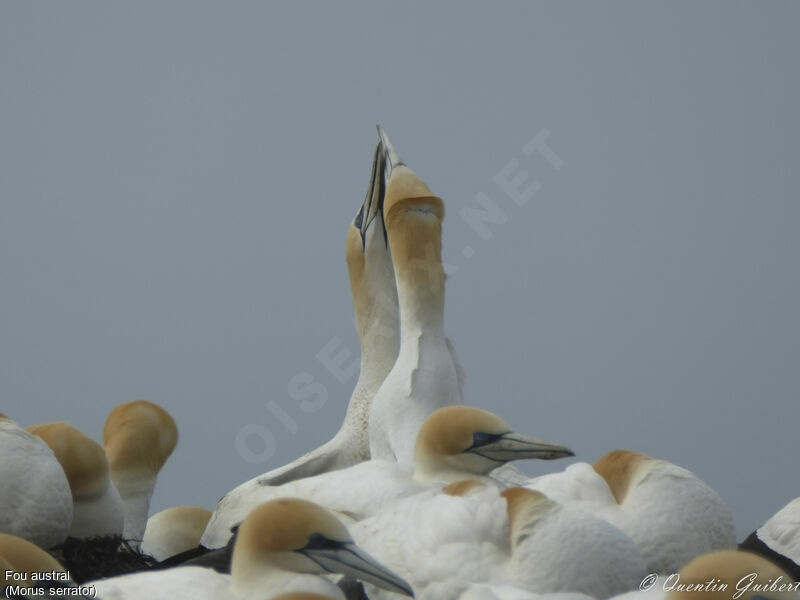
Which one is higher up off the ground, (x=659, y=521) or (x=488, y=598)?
(x=488, y=598)

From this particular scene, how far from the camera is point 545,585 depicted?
2170 mm

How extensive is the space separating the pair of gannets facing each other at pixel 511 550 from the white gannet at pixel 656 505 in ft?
0.73

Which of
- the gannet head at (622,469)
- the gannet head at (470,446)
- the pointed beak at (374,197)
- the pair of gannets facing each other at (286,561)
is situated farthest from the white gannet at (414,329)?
the pair of gannets facing each other at (286,561)

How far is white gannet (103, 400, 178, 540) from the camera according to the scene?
12.0 ft

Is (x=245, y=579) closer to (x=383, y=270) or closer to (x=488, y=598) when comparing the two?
(x=488, y=598)

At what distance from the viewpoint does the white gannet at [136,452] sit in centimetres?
365

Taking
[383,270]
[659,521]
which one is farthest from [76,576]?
[383,270]

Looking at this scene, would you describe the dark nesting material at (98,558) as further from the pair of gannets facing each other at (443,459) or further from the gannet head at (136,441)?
the gannet head at (136,441)

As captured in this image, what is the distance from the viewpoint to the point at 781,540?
285 cm

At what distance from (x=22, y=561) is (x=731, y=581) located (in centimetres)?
119

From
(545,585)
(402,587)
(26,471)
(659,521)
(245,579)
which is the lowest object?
(659,521)

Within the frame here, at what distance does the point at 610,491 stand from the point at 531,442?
0.68 feet

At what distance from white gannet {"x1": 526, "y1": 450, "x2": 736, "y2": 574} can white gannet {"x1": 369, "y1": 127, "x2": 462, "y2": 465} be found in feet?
2.03

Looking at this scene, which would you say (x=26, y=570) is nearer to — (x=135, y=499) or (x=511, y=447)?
(x=511, y=447)
